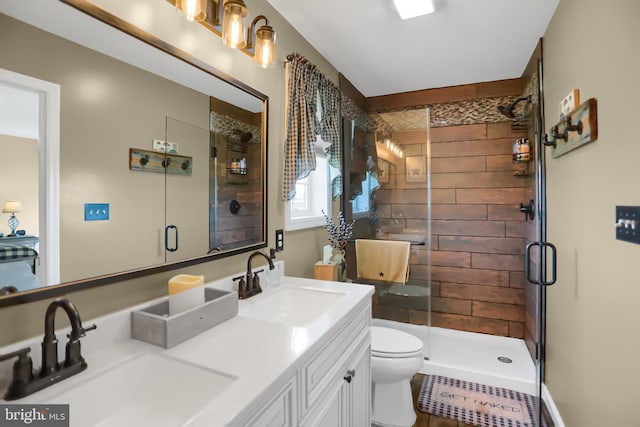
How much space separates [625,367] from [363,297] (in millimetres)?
945

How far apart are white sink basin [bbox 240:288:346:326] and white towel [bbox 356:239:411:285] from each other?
1.35 metres

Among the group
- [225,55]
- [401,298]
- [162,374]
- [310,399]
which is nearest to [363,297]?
[310,399]

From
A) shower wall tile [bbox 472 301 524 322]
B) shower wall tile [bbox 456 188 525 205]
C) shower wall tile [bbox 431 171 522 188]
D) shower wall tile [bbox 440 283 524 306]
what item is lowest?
shower wall tile [bbox 472 301 524 322]

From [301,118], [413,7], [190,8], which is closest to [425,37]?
[413,7]

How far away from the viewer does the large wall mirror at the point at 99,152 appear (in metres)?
0.81

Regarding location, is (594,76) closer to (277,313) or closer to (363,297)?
(363,297)

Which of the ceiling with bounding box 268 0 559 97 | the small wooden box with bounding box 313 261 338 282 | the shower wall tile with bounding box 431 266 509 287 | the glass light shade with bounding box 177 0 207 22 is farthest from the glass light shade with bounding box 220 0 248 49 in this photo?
the shower wall tile with bounding box 431 266 509 287

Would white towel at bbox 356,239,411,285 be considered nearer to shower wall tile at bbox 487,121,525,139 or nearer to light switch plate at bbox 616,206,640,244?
shower wall tile at bbox 487,121,525,139

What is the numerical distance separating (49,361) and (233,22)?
1.31 m

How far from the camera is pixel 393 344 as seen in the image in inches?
79.4

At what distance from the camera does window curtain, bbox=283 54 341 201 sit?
6.45ft

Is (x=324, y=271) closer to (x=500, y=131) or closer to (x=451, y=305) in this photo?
(x=451, y=305)

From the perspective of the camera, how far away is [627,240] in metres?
1.08

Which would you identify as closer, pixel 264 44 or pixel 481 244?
pixel 264 44
